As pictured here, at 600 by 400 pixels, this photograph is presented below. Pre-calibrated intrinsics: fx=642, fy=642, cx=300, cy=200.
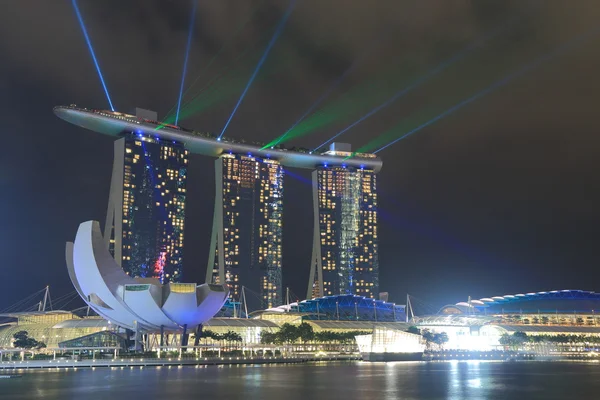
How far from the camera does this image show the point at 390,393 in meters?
48.0

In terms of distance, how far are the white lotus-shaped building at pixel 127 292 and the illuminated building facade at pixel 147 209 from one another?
59.8 meters

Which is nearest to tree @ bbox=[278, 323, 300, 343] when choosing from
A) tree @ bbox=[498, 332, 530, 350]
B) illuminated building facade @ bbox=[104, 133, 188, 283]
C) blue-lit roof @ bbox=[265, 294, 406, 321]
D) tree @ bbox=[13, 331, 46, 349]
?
blue-lit roof @ bbox=[265, 294, 406, 321]

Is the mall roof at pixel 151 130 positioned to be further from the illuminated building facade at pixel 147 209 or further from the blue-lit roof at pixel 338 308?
the blue-lit roof at pixel 338 308

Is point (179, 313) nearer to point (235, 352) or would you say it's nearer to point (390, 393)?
point (235, 352)

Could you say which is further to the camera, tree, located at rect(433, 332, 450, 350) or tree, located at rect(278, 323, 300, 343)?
tree, located at rect(433, 332, 450, 350)

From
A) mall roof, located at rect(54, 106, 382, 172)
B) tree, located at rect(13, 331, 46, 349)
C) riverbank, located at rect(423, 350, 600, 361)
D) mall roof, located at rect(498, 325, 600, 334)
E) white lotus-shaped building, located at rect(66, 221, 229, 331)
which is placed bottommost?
riverbank, located at rect(423, 350, 600, 361)

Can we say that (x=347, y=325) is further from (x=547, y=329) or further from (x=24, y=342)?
(x=24, y=342)

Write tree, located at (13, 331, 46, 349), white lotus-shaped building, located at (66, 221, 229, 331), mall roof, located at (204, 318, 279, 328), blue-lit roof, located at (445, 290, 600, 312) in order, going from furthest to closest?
blue-lit roof, located at (445, 290, 600, 312) → mall roof, located at (204, 318, 279, 328) → tree, located at (13, 331, 46, 349) → white lotus-shaped building, located at (66, 221, 229, 331)

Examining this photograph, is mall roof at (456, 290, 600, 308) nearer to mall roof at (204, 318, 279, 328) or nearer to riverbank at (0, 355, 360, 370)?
mall roof at (204, 318, 279, 328)

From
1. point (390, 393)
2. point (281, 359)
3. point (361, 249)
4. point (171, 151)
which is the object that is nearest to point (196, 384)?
point (390, 393)

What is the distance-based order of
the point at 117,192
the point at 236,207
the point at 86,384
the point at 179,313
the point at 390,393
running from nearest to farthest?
the point at 390,393 < the point at 86,384 < the point at 179,313 < the point at 117,192 < the point at 236,207

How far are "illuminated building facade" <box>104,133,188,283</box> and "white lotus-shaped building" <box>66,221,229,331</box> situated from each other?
196 feet

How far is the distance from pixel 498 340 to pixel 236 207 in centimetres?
8163

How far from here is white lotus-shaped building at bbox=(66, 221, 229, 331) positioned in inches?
3743
